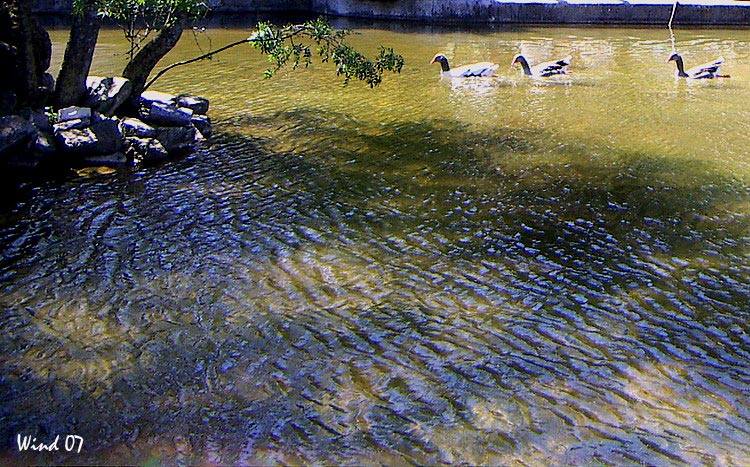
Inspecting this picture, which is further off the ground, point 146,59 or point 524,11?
point 524,11

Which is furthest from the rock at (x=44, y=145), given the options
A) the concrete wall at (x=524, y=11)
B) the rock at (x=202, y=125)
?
the concrete wall at (x=524, y=11)

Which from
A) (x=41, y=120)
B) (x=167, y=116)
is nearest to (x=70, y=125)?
(x=41, y=120)

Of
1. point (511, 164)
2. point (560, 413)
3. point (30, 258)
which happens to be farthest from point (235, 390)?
point (511, 164)

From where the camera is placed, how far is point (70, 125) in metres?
9.55

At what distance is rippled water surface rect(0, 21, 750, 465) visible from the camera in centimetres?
460

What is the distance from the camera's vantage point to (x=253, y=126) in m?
11.5

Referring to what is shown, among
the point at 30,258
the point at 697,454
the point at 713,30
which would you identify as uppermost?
the point at 713,30

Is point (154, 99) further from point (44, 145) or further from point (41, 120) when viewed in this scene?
point (44, 145)

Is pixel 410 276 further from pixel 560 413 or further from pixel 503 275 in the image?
pixel 560 413

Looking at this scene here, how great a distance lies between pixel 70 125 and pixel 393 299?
5682mm

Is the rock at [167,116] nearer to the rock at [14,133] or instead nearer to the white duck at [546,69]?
the rock at [14,133]

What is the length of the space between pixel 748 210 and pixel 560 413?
459 centimetres

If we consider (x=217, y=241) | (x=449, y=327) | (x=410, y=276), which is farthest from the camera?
(x=217, y=241)

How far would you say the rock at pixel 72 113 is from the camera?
966 cm
